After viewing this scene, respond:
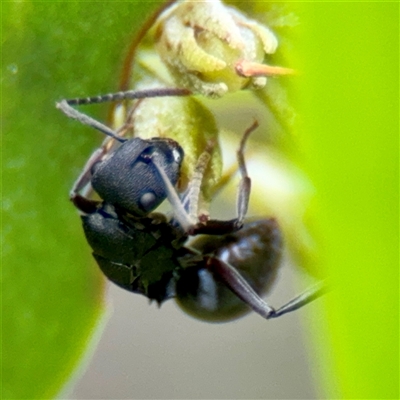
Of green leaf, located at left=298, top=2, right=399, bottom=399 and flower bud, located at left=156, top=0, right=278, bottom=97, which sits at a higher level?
green leaf, located at left=298, top=2, right=399, bottom=399

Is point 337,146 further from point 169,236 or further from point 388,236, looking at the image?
point 169,236

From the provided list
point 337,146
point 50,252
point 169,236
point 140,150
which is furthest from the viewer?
point 169,236

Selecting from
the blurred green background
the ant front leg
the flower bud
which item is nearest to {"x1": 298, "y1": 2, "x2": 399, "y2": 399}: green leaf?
the blurred green background

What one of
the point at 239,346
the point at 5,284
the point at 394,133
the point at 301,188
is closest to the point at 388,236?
the point at 394,133

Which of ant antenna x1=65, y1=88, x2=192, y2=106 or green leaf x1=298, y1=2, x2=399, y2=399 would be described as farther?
ant antenna x1=65, y1=88, x2=192, y2=106

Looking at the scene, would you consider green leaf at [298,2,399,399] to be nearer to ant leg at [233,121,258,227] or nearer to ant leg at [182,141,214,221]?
ant leg at [182,141,214,221]

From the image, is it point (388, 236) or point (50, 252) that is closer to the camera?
point (388, 236)

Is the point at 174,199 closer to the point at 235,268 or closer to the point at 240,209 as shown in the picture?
the point at 240,209
